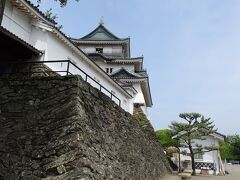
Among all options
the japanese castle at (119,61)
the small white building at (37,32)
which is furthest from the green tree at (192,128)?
the small white building at (37,32)

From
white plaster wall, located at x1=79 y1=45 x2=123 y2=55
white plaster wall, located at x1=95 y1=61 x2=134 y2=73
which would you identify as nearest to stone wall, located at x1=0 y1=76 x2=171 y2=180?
white plaster wall, located at x1=95 y1=61 x2=134 y2=73

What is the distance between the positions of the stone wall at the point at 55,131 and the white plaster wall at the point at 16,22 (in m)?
5.10

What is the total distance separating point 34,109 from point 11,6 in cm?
725

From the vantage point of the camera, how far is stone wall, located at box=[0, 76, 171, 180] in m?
6.36

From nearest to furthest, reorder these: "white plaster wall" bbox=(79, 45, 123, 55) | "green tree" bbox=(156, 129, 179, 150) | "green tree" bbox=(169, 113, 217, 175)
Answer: "green tree" bbox=(169, 113, 217, 175) → "white plaster wall" bbox=(79, 45, 123, 55) → "green tree" bbox=(156, 129, 179, 150)

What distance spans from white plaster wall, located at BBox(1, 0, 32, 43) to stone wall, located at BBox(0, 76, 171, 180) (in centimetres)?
510

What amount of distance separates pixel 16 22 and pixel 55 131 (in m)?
8.04

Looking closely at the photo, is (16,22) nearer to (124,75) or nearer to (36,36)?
(36,36)

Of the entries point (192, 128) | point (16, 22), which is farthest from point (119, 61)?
point (16, 22)

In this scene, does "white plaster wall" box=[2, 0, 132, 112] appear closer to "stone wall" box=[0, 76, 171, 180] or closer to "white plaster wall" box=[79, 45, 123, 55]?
"stone wall" box=[0, 76, 171, 180]

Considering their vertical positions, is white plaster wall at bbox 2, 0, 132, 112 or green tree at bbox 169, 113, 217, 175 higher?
white plaster wall at bbox 2, 0, 132, 112

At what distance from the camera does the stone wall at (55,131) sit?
20.9 ft

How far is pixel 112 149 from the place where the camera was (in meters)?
8.68

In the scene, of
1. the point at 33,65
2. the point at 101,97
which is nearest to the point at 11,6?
the point at 33,65
